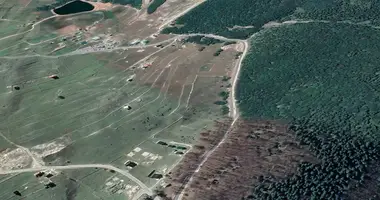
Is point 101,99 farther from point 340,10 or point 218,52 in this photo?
point 340,10

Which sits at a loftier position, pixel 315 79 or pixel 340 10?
pixel 340 10

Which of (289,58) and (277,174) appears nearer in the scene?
(277,174)

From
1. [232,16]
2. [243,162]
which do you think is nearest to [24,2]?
[232,16]

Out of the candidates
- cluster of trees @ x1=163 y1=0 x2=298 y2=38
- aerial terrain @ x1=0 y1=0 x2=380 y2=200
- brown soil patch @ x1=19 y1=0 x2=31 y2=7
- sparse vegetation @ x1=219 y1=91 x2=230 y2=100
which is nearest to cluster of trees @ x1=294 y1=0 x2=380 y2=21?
aerial terrain @ x1=0 y1=0 x2=380 y2=200

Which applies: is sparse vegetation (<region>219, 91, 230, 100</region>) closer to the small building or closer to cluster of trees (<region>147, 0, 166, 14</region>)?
the small building

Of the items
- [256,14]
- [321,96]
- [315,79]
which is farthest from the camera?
[256,14]

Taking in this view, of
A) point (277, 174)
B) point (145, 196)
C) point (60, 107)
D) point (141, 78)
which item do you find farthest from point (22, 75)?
point (277, 174)

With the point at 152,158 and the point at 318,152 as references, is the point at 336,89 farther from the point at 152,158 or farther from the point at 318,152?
the point at 152,158
